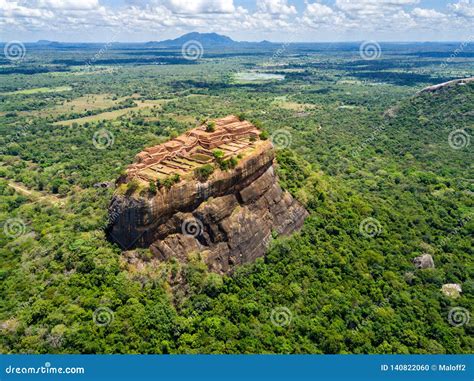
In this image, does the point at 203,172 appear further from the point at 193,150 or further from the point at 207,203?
the point at 193,150

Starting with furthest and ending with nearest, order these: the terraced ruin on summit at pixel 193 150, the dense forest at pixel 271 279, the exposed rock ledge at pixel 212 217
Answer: the terraced ruin on summit at pixel 193 150 → the exposed rock ledge at pixel 212 217 → the dense forest at pixel 271 279

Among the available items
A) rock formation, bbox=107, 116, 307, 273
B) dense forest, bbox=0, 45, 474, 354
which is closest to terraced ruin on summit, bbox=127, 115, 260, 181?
rock formation, bbox=107, 116, 307, 273

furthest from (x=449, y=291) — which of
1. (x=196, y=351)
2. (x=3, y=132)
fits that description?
(x=3, y=132)

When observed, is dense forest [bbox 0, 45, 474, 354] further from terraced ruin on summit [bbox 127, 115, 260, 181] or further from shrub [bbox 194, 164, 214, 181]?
shrub [bbox 194, 164, 214, 181]

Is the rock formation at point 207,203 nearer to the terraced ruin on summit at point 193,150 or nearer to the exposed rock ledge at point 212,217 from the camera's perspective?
the exposed rock ledge at point 212,217

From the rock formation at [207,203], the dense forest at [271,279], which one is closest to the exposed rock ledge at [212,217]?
the rock formation at [207,203]

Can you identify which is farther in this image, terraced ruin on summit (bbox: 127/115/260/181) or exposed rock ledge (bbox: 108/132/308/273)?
terraced ruin on summit (bbox: 127/115/260/181)

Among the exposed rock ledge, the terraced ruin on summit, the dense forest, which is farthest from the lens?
the terraced ruin on summit
